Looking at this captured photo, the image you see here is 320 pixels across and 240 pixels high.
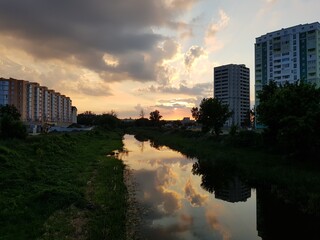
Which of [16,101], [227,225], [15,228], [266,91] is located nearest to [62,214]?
[15,228]

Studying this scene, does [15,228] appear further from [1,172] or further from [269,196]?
[269,196]

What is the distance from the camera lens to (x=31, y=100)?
5438 inches

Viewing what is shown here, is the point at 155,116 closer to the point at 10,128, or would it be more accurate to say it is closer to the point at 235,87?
the point at 235,87

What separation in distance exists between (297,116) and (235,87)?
159 m

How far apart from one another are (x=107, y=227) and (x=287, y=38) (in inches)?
4475

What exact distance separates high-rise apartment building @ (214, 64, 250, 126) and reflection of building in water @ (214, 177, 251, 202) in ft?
510

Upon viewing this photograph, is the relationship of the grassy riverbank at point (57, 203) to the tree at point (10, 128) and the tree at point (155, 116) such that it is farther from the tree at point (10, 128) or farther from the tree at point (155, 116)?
the tree at point (155, 116)

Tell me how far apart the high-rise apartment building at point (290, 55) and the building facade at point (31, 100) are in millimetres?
102538

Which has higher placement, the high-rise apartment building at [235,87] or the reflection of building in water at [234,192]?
the high-rise apartment building at [235,87]

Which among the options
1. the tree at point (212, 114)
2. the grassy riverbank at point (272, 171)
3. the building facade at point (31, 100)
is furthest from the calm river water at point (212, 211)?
the building facade at point (31, 100)

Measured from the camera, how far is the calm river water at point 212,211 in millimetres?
13781

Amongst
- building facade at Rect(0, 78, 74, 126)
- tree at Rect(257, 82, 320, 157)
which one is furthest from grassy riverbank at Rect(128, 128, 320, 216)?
building facade at Rect(0, 78, 74, 126)

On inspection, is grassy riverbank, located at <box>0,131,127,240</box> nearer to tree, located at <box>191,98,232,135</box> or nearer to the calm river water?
the calm river water

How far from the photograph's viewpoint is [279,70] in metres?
110
